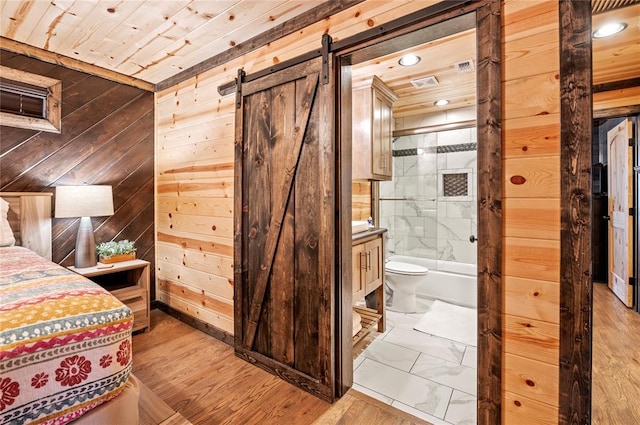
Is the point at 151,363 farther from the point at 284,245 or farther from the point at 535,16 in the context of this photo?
the point at 535,16

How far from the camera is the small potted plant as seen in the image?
2.65m

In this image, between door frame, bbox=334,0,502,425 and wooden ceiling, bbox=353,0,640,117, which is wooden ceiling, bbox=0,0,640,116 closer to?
wooden ceiling, bbox=353,0,640,117

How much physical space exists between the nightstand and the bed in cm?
140

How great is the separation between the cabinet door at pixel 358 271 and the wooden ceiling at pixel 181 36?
163 centimetres

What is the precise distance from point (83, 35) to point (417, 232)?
4.20 m

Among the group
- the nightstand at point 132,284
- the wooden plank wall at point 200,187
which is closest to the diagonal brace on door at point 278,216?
the wooden plank wall at point 200,187

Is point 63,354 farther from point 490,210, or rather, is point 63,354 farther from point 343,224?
point 490,210

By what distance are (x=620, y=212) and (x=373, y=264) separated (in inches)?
128

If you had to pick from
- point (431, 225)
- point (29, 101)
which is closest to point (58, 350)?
point (29, 101)

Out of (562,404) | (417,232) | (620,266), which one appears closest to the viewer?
(562,404)

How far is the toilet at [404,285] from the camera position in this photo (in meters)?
3.24

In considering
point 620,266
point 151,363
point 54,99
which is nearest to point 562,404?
point 151,363

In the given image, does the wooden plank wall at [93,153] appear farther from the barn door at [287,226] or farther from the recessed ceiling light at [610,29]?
the recessed ceiling light at [610,29]

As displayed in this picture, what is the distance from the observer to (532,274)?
125 cm
